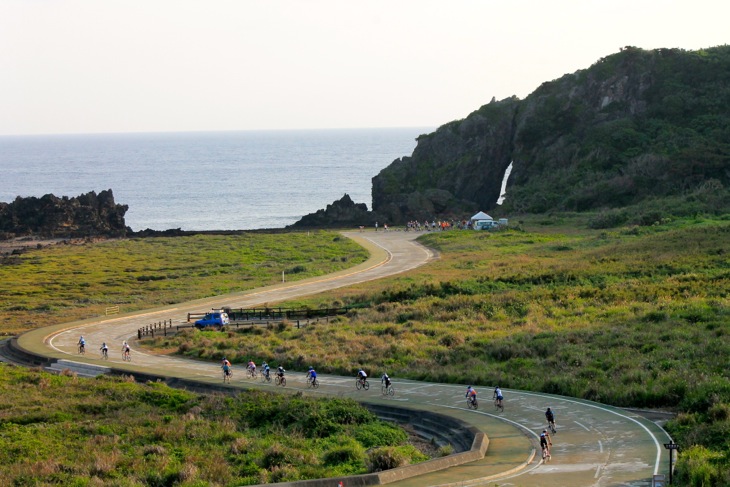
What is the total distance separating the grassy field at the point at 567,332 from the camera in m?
32.6

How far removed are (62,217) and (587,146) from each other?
65773mm

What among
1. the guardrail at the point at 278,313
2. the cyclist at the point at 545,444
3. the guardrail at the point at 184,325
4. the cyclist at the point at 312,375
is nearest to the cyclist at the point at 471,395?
the cyclist at the point at 545,444

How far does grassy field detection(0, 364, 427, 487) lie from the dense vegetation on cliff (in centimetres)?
8171

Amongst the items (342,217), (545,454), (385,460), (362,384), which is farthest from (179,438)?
(342,217)

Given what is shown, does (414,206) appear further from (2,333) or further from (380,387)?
(380,387)

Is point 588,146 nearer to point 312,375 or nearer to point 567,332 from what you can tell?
point 567,332

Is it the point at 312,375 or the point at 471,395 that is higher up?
the point at 471,395

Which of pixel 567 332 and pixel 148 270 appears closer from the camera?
pixel 567 332

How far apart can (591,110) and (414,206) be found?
26749 millimetres

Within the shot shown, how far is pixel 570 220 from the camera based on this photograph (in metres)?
106

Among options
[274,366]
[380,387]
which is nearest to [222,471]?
[380,387]

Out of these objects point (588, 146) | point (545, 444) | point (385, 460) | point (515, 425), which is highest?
point (588, 146)

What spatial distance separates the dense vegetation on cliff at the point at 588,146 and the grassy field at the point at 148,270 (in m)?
24.9

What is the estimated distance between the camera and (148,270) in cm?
8644
